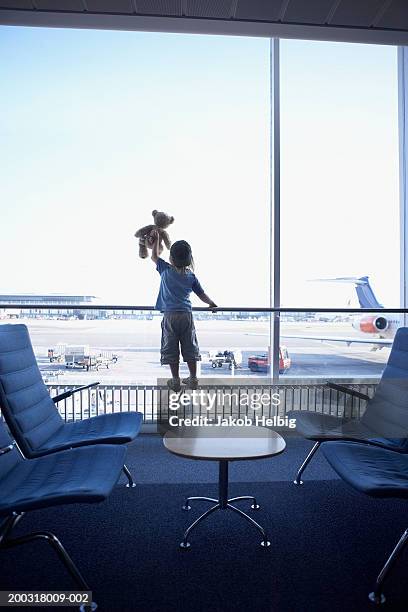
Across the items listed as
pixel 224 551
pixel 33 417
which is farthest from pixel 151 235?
pixel 224 551

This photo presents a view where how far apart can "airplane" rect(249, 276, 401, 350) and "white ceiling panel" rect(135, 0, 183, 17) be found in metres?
2.29

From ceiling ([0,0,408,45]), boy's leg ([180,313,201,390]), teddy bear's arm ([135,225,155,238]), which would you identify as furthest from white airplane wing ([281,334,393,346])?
ceiling ([0,0,408,45])

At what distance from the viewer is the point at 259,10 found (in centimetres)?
233

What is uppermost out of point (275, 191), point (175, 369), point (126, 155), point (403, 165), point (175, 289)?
point (126, 155)

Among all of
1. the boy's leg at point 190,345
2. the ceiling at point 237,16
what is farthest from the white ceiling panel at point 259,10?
the boy's leg at point 190,345

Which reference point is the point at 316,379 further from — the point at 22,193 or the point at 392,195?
the point at 22,193

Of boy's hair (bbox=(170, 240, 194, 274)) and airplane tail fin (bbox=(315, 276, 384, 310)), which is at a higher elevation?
boy's hair (bbox=(170, 240, 194, 274))

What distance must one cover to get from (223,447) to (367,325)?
216 centimetres

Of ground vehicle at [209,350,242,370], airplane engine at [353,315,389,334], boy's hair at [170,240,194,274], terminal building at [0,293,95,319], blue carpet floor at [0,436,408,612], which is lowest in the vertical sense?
blue carpet floor at [0,436,408,612]

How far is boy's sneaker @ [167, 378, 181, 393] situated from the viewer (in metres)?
3.30

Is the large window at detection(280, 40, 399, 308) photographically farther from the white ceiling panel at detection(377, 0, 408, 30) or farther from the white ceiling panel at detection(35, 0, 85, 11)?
the white ceiling panel at detection(35, 0, 85, 11)

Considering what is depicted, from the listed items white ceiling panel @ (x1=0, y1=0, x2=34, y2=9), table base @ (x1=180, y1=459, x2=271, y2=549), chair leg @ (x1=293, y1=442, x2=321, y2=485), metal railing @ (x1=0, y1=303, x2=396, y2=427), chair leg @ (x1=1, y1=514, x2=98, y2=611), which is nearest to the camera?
chair leg @ (x1=1, y1=514, x2=98, y2=611)

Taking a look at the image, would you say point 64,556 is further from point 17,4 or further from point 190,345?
point 17,4

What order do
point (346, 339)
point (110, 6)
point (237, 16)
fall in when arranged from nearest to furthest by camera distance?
point (110, 6) → point (237, 16) → point (346, 339)
